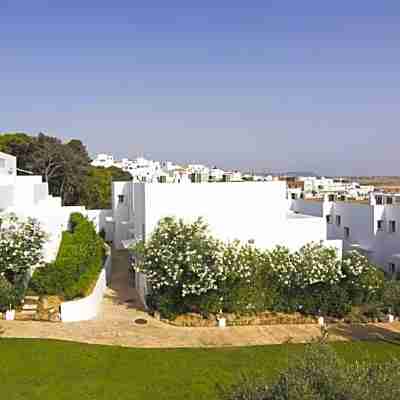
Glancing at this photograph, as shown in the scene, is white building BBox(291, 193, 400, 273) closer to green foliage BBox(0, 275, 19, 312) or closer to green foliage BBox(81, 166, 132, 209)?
green foliage BBox(0, 275, 19, 312)

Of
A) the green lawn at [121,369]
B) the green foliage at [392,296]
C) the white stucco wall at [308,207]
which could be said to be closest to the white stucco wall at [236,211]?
the green foliage at [392,296]

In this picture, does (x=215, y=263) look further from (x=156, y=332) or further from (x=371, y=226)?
(x=371, y=226)

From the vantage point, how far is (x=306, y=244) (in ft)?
80.8

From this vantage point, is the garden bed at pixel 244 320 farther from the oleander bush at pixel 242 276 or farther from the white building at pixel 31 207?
the white building at pixel 31 207

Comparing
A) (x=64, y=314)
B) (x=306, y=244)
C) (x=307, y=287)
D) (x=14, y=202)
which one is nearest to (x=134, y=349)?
(x=64, y=314)

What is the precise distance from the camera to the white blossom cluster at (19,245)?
67.7 ft

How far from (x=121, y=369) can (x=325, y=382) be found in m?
9.02

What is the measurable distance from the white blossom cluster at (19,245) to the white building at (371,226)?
2378 centimetres

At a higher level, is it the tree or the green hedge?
the tree

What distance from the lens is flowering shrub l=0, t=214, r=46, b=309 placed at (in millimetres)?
19969

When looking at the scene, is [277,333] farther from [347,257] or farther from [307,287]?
[347,257]

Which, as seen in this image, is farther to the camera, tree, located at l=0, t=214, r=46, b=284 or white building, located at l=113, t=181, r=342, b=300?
white building, located at l=113, t=181, r=342, b=300

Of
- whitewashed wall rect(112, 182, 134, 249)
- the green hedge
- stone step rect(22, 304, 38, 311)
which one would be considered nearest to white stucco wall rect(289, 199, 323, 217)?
whitewashed wall rect(112, 182, 134, 249)

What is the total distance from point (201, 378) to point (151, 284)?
8.88 metres
